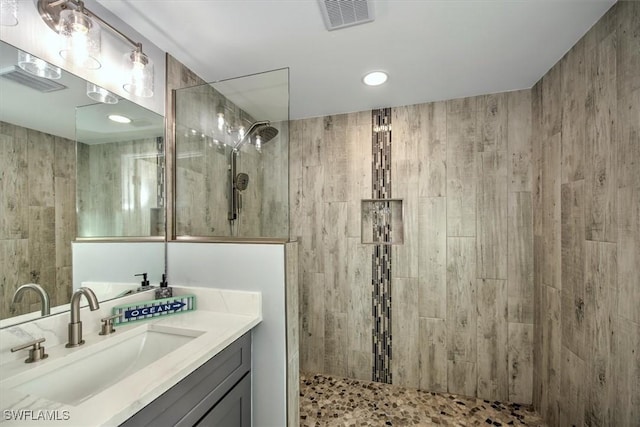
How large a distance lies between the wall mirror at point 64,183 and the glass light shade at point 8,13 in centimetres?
7

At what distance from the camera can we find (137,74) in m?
1.32

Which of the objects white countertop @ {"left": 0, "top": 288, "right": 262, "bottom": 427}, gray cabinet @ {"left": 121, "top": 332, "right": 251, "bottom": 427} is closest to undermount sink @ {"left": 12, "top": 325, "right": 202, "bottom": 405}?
white countertop @ {"left": 0, "top": 288, "right": 262, "bottom": 427}

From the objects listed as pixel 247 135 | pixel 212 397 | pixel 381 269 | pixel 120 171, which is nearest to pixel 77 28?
pixel 120 171

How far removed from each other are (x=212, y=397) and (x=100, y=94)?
142 cm

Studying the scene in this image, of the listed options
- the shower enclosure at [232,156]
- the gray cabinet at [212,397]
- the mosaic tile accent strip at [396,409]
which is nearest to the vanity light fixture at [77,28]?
the shower enclosure at [232,156]

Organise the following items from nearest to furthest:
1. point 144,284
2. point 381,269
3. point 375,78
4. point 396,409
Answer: point 144,284 < point 375,78 < point 396,409 < point 381,269

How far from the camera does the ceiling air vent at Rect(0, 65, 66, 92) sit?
3.00 ft

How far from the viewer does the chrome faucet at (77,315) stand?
1.02 metres

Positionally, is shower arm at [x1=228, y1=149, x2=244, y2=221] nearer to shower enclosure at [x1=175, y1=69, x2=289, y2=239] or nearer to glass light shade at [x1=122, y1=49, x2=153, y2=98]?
shower enclosure at [x1=175, y1=69, x2=289, y2=239]

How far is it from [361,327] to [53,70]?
8.24 ft

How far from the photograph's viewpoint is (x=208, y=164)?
176 cm

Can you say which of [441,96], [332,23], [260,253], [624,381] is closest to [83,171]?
[260,253]

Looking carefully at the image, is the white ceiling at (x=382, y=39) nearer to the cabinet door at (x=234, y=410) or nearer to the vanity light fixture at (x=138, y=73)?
the vanity light fixture at (x=138, y=73)

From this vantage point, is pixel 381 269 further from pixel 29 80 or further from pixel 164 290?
pixel 29 80
